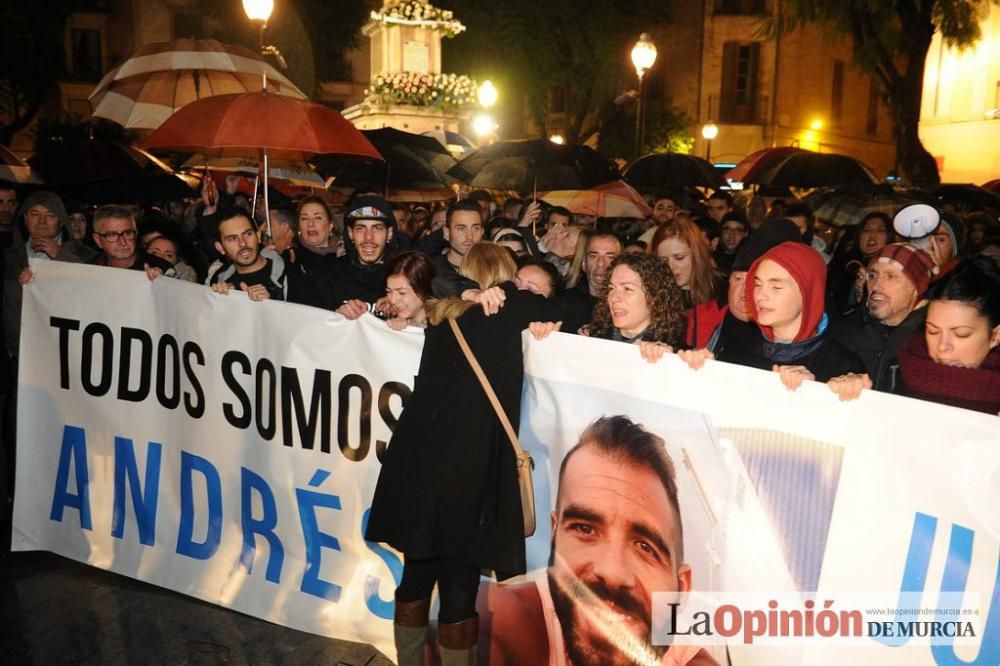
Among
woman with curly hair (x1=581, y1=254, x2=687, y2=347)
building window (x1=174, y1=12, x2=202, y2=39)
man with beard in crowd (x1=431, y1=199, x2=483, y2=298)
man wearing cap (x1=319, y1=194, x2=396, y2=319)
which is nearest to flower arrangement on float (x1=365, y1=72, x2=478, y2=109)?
man with beard in crowd (x1=431, y1=199, x2=483, y2=298)

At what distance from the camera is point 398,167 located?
8.39 metres

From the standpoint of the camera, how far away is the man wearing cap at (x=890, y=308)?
381cm

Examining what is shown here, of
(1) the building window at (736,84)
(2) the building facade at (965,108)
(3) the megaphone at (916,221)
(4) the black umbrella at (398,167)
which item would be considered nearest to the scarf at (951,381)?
(3) the megaphone at (916,221)

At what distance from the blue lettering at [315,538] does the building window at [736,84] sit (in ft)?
121

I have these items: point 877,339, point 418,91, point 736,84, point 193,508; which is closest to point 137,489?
point 193,508

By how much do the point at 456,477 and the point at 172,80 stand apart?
624cm

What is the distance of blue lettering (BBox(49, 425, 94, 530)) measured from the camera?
4621 mm

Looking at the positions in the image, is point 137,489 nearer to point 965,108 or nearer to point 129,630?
point 129,630

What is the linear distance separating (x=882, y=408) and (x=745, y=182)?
921 centimetres

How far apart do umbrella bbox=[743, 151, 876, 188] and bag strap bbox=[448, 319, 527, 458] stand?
8.40 m

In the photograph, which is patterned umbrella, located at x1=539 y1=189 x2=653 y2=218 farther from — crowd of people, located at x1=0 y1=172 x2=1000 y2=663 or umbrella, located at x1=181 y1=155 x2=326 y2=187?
crowd of people, located at x1=0 y1=172 x2=1000 y2=663

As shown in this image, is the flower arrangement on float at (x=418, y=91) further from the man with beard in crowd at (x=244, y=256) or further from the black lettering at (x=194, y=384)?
the black lettering at (x=194, y=384)

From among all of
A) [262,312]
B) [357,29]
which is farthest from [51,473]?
[357,29]

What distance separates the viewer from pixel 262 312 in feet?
13.7
